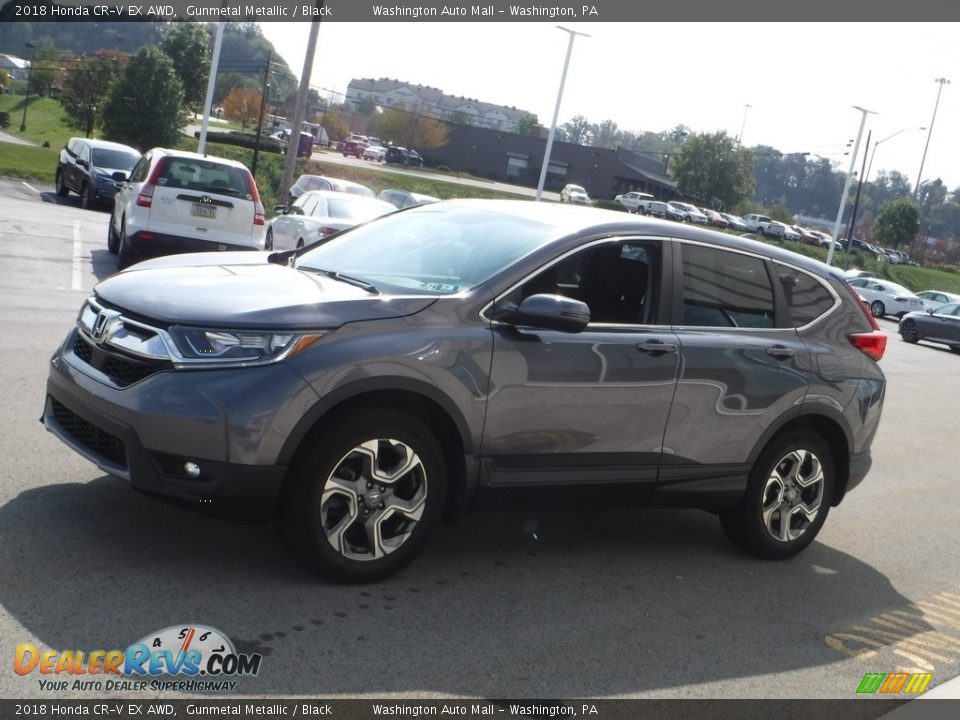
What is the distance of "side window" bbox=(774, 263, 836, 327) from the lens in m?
6.54

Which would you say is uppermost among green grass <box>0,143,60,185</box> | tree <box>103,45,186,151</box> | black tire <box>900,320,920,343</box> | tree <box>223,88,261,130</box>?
tree <box>223,88,261,130</box>

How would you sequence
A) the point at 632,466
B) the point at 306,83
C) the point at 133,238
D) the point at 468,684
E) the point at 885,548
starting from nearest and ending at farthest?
the point at 468,684
the point at 632,466
the point at 885,548
the point at 133,238
the point at 306,83

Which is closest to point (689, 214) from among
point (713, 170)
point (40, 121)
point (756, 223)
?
point (756, 223)

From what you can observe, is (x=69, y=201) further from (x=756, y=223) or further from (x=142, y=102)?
(x=756, y=223)

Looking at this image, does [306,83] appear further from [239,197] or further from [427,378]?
[427,378]

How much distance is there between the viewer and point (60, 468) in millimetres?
5953

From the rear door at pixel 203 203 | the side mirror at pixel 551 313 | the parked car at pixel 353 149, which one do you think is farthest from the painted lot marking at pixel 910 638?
the parked car at pixel 353 149

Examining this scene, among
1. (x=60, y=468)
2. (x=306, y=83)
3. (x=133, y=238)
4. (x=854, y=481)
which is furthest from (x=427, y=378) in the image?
(x=306, y=83)

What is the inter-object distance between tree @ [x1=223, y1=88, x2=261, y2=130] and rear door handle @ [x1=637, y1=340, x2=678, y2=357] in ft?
260

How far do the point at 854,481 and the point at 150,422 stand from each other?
169 inches

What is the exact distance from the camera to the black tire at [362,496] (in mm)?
4727

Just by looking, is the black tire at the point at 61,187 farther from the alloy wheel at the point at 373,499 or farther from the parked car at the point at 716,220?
the parked car at the point at 716,220

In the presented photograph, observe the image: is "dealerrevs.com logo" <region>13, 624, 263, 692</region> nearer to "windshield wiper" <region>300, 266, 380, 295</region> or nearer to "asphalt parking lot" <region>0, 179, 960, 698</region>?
"asphalt parking lot" <region>0, 179, 960, 698</region>

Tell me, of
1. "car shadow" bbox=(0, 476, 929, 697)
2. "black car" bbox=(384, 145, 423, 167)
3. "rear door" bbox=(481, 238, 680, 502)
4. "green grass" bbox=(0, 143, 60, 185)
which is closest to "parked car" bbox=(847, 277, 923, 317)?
"green grass" bbox=(0, 143, 60, 185)
